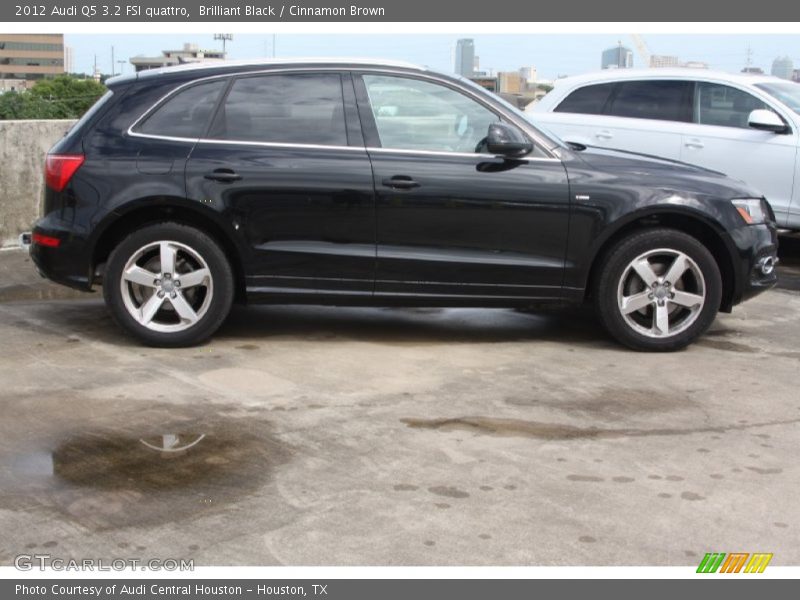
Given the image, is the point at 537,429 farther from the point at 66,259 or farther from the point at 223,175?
the point at 66,259

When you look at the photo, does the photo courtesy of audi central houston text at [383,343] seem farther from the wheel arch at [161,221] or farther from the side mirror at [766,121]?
the side mirror at [766,121]

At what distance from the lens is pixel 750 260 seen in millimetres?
7086

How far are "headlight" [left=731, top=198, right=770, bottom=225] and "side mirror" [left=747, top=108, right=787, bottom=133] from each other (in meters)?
2.74

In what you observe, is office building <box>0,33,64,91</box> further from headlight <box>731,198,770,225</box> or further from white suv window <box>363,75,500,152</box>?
headlight <box>731,198,770,225</box>

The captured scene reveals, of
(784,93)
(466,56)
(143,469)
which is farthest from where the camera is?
(466,56)

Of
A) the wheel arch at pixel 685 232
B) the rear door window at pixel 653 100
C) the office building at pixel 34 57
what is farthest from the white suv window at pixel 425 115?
the office building at pixel 34 57

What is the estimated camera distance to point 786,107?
10.1 meters

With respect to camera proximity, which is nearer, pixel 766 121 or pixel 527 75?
pixel 766 121

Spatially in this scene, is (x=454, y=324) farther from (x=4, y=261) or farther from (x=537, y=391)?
(x=4, y=261)

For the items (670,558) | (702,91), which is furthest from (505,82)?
(670,558)

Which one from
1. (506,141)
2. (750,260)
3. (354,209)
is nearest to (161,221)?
(354,209)

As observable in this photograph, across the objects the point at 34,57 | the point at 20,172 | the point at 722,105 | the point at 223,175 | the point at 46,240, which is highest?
the point at 34,57

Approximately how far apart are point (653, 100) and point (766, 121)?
1147 mm

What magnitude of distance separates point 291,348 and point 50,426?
188cm
